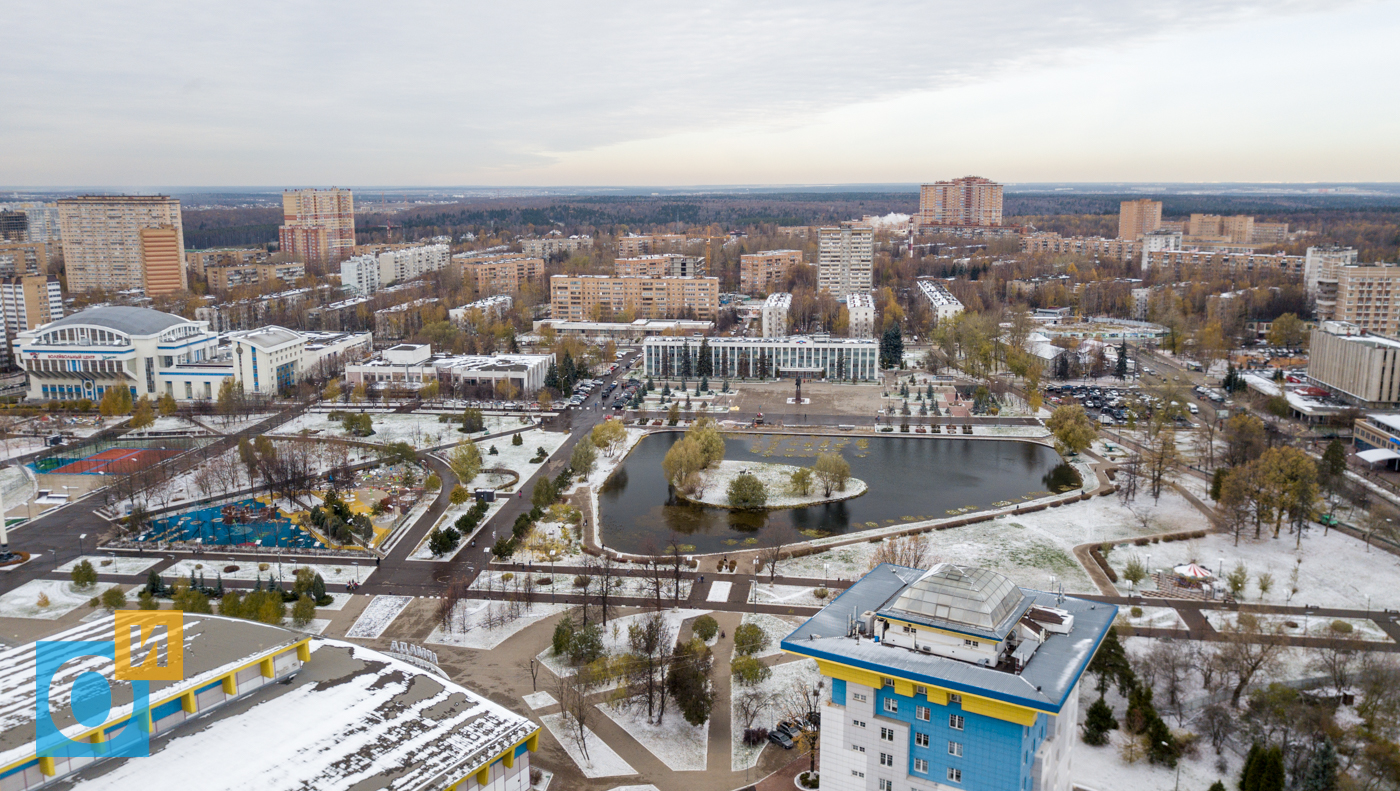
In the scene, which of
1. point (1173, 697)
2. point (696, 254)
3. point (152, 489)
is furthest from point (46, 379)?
point (696, 254)

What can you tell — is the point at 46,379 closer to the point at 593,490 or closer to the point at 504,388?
the point at 504,388

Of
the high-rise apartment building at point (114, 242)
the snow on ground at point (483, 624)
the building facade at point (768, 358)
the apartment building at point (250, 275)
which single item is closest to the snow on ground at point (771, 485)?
the snow on ground at point (483, 624)

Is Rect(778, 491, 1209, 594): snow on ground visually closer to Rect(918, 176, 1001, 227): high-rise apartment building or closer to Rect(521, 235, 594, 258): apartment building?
Rect(521, 235, 594, 258): apartment building

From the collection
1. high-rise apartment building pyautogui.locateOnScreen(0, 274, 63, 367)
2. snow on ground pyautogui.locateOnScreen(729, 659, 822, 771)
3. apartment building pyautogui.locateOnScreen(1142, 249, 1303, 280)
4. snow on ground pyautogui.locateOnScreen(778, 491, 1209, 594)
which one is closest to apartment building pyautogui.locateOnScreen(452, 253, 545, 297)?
high-rise apartment building pyautogui.locateOnScreen(0, 274, 63, 367)

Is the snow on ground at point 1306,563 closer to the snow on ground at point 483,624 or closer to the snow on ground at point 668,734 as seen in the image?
the snow on ground at point 668,734

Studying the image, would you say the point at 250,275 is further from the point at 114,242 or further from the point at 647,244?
→ the point at 647,244

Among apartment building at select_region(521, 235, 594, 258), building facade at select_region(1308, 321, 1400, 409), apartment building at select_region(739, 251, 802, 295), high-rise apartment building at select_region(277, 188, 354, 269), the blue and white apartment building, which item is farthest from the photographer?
apartment building at select_region(521, 235, 594, 258)

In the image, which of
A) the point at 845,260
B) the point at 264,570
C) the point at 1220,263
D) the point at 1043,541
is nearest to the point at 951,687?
the point at 1043,541
